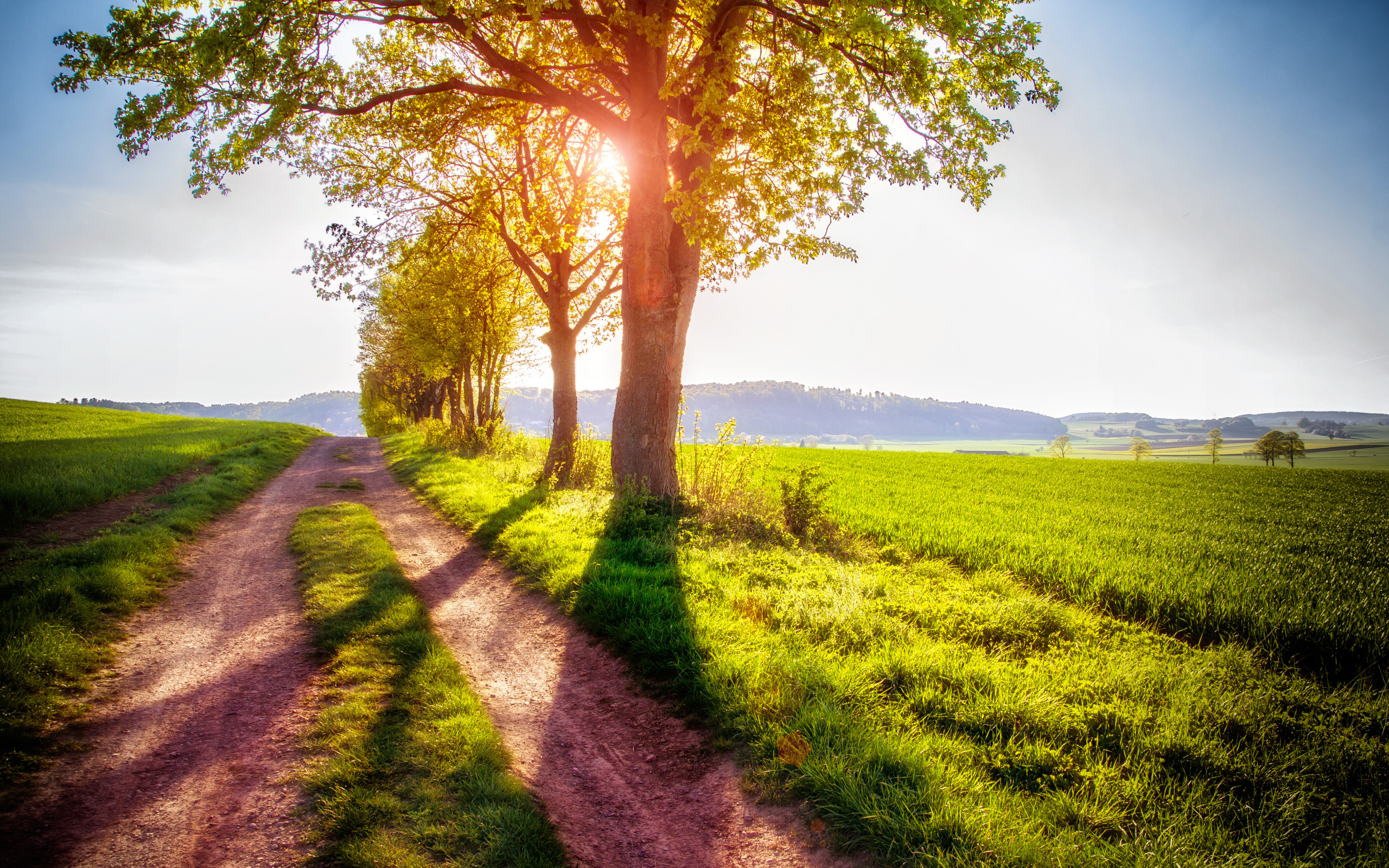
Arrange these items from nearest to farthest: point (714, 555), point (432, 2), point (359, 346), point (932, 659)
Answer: point (932, 659) < point (714, 555) < point (432, 2) < point (359, 346)

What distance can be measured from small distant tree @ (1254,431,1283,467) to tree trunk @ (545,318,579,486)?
74.9 meters

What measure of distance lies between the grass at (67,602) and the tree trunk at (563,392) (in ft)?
24.1

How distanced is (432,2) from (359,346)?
1848 inches

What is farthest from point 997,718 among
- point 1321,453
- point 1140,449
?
point 1321,453

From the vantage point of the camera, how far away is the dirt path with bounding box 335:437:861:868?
322 centimetres

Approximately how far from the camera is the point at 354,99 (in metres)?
11.5

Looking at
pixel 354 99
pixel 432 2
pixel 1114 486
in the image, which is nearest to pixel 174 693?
pixel 432 2

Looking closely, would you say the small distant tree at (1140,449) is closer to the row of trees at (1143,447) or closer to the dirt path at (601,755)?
the row of trees at (1143,447)

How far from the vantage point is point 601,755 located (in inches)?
163

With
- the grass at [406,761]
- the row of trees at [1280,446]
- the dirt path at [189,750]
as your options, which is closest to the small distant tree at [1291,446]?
the row of trees at [1280,446]

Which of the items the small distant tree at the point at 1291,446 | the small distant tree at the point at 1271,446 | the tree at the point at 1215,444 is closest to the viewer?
the small distant tree at the point at 1291,446

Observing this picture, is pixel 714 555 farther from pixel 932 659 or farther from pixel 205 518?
pixel 205 518

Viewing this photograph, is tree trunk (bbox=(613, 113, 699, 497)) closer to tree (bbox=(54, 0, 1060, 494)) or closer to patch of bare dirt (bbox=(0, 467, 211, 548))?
tree (bbox=(54, 0, 1060, 494))

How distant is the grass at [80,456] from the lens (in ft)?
31.7
